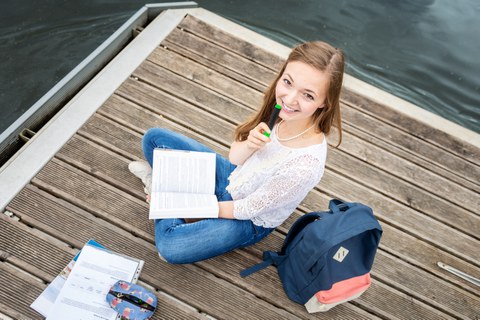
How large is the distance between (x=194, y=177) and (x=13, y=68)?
2.24 m

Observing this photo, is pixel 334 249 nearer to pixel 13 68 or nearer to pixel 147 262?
pixel 147 262

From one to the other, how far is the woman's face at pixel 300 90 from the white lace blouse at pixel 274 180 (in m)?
0.17

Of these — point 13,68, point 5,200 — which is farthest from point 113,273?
point 13,68

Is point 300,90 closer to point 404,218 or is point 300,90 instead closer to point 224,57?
point 404,218

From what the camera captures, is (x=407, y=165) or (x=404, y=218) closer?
(x=404, y=218)

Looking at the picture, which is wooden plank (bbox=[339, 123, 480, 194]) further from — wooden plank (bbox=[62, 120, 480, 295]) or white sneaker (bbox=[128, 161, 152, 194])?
white sneaker (bbox=[128, 161, 152, 194])

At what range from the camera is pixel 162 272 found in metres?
2.03

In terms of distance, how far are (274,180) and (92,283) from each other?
1.01 m

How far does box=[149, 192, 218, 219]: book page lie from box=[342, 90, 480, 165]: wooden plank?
64.0 inches

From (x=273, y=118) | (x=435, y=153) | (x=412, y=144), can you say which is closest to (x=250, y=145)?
(x=273, y=118)

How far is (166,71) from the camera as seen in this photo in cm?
287

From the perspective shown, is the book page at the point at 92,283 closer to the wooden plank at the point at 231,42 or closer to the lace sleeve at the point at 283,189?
the lace sleeve at the point at 283,189

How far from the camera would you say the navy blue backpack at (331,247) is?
1618mm

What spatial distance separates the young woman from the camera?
5.17 feet
